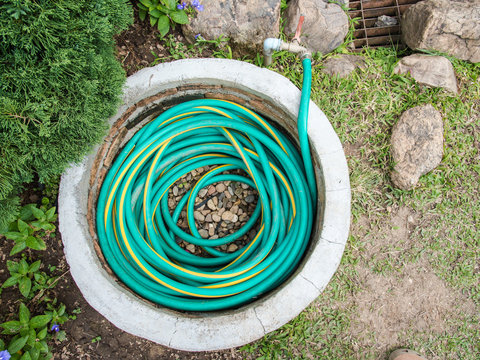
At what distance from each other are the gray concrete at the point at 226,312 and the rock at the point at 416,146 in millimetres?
634

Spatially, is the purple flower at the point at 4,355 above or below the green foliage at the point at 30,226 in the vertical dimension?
below

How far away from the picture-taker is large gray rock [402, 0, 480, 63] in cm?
231

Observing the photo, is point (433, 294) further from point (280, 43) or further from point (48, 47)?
point (48, 47)

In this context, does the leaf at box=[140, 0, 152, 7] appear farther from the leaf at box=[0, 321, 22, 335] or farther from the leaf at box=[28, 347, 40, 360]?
the leaf at box=[28, 347, 40, 360]

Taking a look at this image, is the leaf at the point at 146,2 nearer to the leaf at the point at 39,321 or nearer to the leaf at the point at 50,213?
the leaf at the point at 50,213

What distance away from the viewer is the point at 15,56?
1.37 meters

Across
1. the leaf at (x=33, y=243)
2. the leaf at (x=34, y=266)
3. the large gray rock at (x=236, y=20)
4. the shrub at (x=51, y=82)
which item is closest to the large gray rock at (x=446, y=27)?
the large gray rock at (x=236, y=20)

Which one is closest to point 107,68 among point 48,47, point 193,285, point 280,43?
point 48,47

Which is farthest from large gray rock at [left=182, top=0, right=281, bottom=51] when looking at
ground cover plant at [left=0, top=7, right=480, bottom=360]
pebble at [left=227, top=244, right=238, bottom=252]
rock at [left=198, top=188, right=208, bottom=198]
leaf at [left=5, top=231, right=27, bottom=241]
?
leaf at [left=5, top=231, right=27, bottom=241]

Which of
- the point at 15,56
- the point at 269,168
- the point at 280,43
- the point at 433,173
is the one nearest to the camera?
the point at 15,56

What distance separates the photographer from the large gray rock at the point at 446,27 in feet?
7.59

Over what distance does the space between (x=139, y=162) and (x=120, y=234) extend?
1.58ft

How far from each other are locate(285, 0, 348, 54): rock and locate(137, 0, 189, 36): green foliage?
2.59ft

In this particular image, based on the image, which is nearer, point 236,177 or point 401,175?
point 401,175
